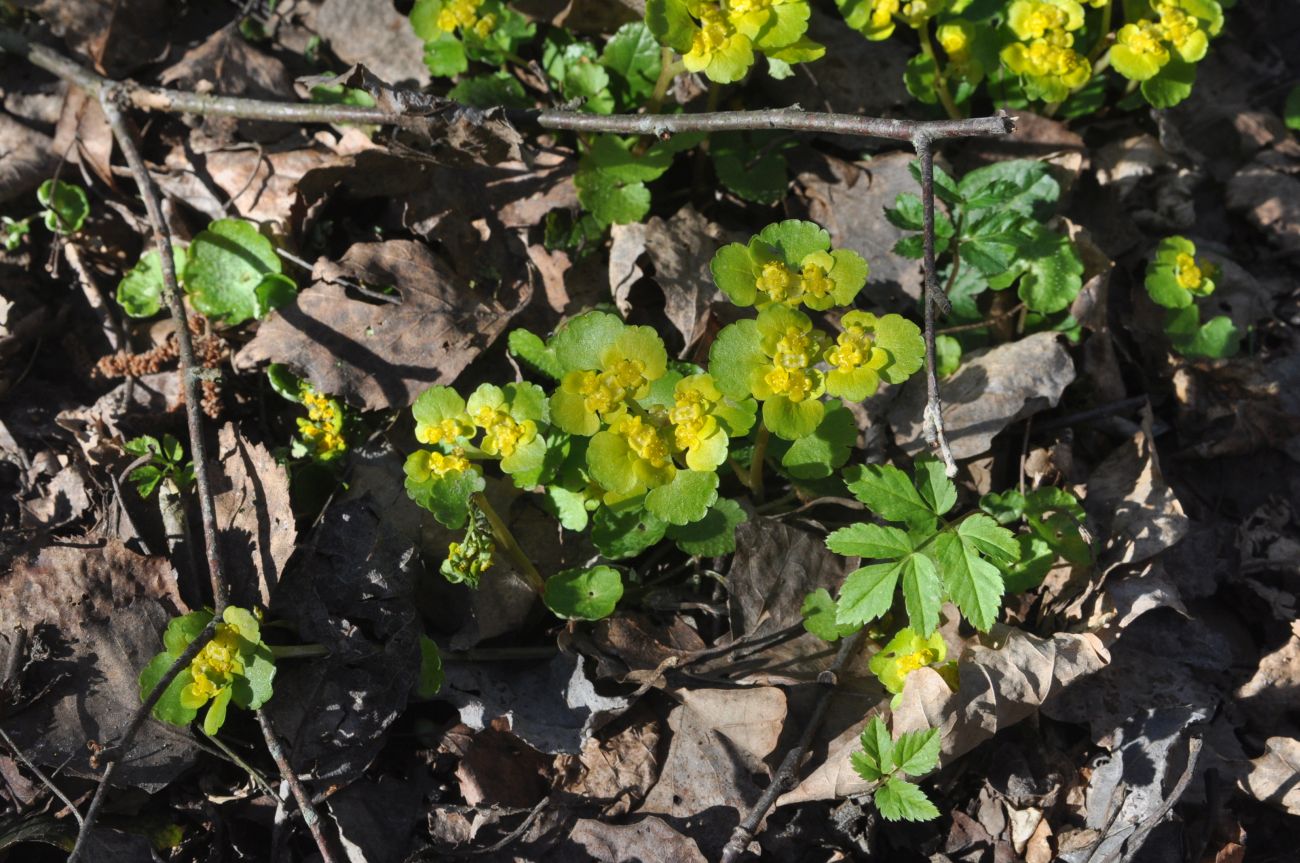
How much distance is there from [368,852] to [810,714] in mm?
1427

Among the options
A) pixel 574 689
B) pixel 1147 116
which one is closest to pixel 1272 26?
pixel 1147 116

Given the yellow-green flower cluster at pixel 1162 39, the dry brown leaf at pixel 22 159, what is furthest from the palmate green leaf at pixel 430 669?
the yellow-green flower cluster at pixel 1162 39

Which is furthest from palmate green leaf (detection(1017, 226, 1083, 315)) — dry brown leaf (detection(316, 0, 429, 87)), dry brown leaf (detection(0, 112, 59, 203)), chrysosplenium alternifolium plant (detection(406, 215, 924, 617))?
dry brown leaf (detection(0, 112, 59, 203))

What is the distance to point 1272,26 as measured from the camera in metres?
4.66

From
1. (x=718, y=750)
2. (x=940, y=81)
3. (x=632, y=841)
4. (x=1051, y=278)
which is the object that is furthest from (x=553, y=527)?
(x=940, y=81)

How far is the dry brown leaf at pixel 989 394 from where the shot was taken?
11.1 feet

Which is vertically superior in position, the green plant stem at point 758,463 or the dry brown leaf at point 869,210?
the dry brown leaf at point 869,210

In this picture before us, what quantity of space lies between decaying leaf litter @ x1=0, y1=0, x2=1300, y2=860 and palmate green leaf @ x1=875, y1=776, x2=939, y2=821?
18 centimetres

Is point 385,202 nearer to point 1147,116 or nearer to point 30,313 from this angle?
point 30,313

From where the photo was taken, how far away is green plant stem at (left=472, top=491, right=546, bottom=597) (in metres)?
2.93

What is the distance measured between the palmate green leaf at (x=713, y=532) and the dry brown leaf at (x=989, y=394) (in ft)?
2.39

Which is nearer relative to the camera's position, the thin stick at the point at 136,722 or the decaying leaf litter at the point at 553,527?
the thin stick at the point at 136,722

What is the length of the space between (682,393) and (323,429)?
138cm

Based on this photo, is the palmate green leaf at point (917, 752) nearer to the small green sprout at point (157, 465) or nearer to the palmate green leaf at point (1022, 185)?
the palmate green leaf at point (1022, 185)
